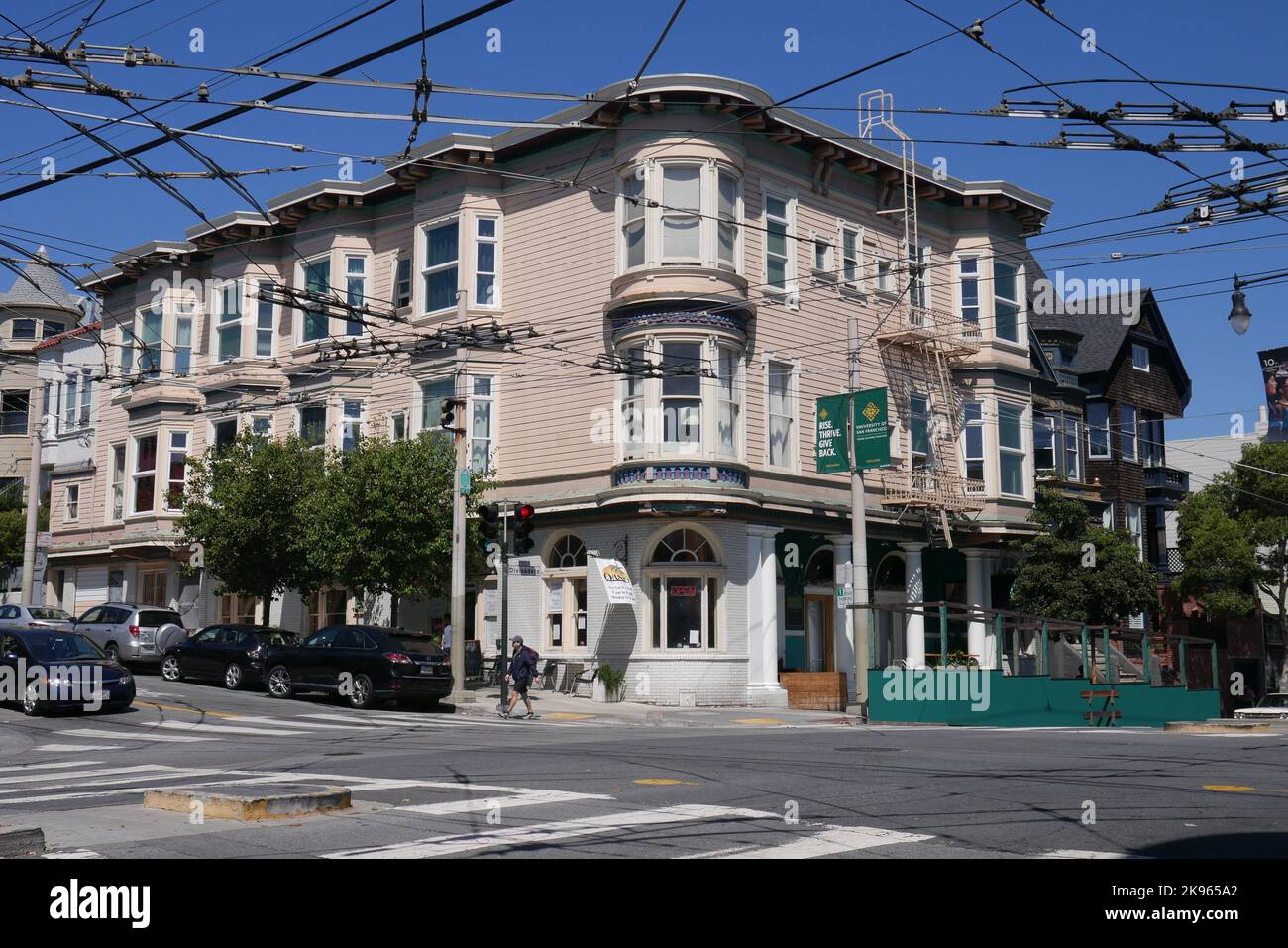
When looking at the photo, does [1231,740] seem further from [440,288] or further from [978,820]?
[440,288]

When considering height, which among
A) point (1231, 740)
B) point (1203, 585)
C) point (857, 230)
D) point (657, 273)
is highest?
point (857, 230)

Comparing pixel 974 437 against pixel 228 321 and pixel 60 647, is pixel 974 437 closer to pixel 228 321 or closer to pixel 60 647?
pixel 228 321

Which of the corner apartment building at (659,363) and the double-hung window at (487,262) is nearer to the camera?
the corner apartment building at (659,363)

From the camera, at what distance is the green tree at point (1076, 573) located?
121 ft

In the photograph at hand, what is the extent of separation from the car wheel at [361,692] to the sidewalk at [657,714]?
2.06 m

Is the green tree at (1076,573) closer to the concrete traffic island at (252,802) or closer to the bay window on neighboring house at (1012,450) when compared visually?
the bay window on neighboring house at (1012,450)

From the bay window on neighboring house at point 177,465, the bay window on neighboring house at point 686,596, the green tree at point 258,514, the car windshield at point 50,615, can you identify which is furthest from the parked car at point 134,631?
the bay window on neighboring house at point 686,596

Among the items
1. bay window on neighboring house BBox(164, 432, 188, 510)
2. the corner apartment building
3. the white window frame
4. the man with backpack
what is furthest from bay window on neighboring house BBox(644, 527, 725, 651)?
bay window on neighboring house BBox(164, 432, 188, 510)

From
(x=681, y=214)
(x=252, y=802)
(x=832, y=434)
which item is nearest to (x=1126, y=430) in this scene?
(x=832, y=434)

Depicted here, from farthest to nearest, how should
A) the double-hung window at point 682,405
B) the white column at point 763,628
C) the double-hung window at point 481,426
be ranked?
the double-hung window at point 481,426, the white column at point 763,628, the double-hung window at point 682,405

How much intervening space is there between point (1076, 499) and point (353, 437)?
21.0 m

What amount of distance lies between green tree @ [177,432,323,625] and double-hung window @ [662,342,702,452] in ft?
28.9

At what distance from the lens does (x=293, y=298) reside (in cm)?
2167
